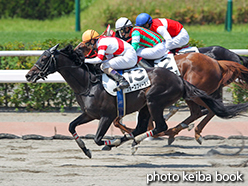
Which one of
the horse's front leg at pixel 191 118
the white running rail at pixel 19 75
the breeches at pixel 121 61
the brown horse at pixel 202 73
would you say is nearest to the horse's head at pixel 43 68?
the breeches at pixel 121 61

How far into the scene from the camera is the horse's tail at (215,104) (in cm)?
614

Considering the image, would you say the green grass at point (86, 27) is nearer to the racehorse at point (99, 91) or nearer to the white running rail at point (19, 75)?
the white running rail at point (19, 75)

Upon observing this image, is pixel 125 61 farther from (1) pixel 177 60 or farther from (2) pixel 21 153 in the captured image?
(2) pixel 21 153

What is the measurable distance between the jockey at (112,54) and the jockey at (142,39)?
0.58 m

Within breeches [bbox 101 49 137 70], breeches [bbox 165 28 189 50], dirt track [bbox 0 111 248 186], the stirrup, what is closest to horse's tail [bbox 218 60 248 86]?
breeches [bbox 165 28 189 50]

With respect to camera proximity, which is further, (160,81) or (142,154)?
(142,154)

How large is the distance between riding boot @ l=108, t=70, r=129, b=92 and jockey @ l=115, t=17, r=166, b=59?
95cm

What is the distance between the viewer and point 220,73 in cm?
691

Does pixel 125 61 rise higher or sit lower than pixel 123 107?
higher

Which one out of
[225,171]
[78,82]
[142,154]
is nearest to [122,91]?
[78,82]

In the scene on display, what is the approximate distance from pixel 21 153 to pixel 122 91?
1.75 metres

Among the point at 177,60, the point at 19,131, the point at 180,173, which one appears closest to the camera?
the point at 180,173

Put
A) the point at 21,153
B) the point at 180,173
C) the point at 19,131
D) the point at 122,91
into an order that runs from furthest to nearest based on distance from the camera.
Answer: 1. the point at 19,131
2. the point at 21,153
3. the point at 122,91
4. the point at 180,173

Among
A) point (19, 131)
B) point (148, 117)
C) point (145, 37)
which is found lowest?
point (19, 131)
